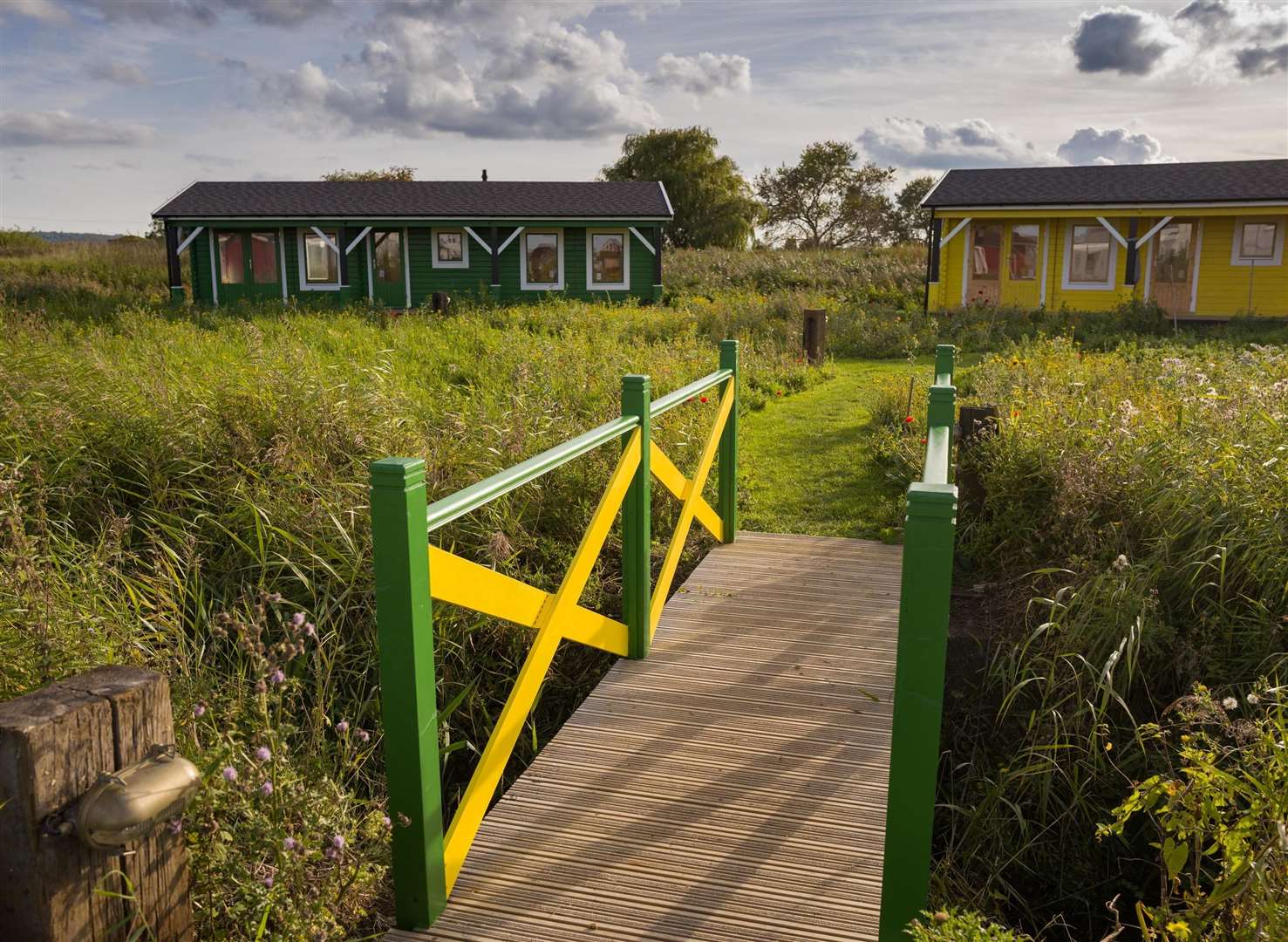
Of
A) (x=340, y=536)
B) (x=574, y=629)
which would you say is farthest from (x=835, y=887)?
(x=340, y=536)

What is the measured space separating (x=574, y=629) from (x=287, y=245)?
2473 cm

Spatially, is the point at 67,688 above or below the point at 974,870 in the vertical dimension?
above

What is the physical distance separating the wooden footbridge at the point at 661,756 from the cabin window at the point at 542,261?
2201cm

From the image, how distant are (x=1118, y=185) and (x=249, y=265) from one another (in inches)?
839

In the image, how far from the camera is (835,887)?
2.81 meters

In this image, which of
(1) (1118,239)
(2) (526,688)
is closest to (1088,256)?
(1) (1118,239)

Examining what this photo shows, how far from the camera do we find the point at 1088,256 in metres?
22.7

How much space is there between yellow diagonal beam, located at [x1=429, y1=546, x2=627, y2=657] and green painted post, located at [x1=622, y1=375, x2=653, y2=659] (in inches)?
18.4

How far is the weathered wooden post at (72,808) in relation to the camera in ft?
5.85

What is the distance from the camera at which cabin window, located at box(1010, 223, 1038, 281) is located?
2286cm

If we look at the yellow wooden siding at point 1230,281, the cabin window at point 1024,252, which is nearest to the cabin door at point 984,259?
the cabin window at point 1024,252

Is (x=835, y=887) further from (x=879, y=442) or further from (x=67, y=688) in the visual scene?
(x=879, y=442)

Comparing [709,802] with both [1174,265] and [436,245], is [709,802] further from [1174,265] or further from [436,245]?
[436,245]

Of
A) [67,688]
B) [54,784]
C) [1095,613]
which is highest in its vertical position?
[67,688]
